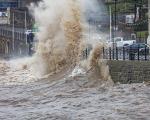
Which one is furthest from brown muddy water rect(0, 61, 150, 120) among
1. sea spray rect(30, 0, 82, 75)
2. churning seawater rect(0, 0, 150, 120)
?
sea spray rect(30, 0, 82, 75)

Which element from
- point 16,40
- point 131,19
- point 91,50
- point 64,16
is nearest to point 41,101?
point 91,50

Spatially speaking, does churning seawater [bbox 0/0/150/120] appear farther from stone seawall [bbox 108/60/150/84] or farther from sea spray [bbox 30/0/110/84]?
stone seawall [bbox 108/60/150/84]

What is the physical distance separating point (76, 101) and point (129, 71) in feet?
15.2

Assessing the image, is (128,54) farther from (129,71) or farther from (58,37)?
(58,37)

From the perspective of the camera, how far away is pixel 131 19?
204ft

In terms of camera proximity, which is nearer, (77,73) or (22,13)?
(77,73)

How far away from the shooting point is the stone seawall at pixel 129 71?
71.6 ft

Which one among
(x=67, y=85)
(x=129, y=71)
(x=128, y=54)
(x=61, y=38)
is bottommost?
(x=67, y=85)

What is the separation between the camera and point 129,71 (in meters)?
22.5

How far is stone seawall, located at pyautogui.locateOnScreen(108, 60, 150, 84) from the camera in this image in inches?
859

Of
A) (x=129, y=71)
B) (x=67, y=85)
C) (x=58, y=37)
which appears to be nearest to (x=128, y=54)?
(x=129, y=71)

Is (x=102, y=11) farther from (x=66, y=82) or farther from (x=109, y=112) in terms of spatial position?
(x=109, y=112)

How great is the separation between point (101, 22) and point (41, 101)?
35.6 meters

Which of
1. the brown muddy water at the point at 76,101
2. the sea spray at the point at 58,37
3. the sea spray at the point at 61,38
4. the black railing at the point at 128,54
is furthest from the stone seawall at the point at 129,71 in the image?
the sea spray at the point at 58,37
